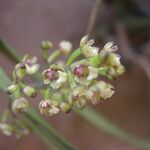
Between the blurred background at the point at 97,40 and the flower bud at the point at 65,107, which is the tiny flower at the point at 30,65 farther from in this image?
the blurred background at the point at 97,40

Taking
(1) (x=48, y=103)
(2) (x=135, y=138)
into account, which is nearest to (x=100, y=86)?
(1) (x=48, y=103)

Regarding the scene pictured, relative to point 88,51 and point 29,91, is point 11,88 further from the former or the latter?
point 88,51

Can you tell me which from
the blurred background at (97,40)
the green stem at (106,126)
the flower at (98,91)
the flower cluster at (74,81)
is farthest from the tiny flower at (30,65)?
the blurred background at (97,40)

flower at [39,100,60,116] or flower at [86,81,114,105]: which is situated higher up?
flower at [86,81,114,105]

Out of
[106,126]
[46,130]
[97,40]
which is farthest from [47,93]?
[97,40]

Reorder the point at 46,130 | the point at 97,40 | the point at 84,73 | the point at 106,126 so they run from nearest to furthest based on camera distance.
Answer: the point at 84,73 < the point at 46,130 < the point at 106,126 < the point at 97,40

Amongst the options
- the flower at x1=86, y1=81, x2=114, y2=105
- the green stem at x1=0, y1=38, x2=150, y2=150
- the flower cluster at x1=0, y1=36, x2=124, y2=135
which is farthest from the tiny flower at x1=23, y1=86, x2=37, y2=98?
the green stem at x1=0, y1=38, x2=150, y2=150

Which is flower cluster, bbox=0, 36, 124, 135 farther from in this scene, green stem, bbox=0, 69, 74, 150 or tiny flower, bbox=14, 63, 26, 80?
green stem, bbox=0, 69, 74, 150
